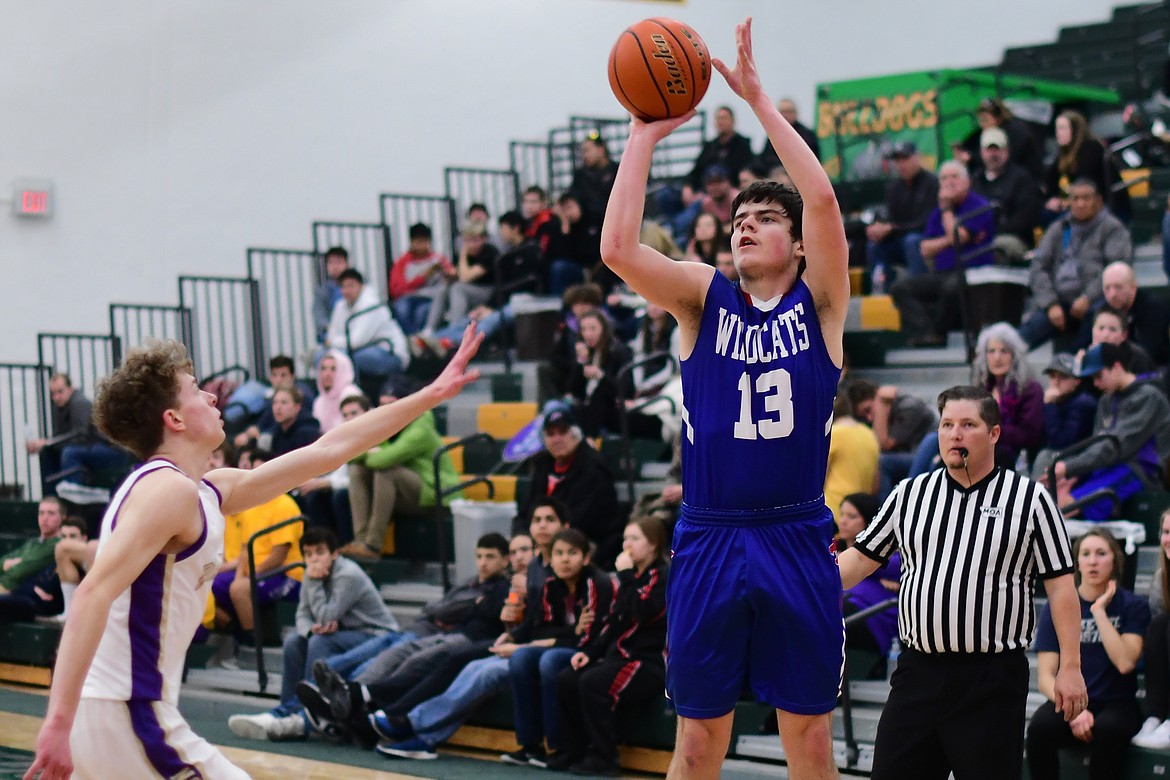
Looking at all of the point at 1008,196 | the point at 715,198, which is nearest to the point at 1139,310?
the point at 1008,196

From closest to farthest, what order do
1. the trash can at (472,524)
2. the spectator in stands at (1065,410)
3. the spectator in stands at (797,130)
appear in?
the spectator in stands at (1065,410)
the trash can at (472,524)
the spectator in stands at (797,130)

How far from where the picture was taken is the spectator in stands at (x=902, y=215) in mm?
11438

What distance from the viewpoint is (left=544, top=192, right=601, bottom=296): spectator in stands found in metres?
13.3

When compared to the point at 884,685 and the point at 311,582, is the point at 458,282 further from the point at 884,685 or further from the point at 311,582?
the point at 884,685

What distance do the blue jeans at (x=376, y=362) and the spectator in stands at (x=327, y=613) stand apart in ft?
12.3

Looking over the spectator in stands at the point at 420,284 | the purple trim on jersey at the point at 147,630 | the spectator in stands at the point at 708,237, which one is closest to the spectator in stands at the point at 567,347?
the spectator in stands at the point at 708,237

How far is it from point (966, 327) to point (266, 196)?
7979 millimetres

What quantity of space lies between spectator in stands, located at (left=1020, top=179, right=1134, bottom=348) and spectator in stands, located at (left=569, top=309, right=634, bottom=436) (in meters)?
2.55

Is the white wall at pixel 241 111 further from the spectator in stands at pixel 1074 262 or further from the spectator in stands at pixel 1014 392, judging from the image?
the spectator in stands at pixel 1014 392

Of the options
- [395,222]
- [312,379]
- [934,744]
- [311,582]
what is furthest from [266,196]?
[934,744]

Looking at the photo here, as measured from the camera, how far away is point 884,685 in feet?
24.4

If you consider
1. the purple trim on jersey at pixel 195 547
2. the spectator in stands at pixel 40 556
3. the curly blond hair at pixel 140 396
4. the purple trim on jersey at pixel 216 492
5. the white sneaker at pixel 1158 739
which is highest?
the curly blond hair at pixel 140 396

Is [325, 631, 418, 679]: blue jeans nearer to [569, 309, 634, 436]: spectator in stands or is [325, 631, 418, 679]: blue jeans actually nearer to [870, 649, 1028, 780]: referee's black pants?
[569, 309, 634, 436]: spectator in stands

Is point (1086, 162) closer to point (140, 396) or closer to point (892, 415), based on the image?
point (892, 415)
